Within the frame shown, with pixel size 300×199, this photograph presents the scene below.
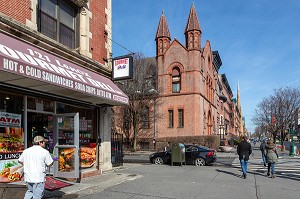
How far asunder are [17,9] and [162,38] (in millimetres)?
30564

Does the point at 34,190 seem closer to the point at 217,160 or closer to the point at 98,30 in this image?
the point at 98,30

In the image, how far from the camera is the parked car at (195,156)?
60.5 ft

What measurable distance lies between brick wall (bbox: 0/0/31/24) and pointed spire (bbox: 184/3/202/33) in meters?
29.3

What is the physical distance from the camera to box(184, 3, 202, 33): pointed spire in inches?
1475

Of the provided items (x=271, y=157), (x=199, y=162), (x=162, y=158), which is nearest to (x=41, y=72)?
(x=271, y=157)

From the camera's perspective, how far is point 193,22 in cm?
3772

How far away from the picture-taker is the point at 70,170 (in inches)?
406

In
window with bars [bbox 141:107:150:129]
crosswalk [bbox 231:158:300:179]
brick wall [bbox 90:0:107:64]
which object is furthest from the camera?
window with bars [bbox 141:107:150:129]

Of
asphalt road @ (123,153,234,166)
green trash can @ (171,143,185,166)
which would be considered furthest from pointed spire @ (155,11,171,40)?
green trash can @ (171,143,185,166)

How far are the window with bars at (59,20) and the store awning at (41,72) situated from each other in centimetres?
129

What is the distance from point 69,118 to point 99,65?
3379 mm

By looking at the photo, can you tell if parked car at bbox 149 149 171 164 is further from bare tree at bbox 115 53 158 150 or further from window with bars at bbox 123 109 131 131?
window with bars at bbox 123 109 131 131

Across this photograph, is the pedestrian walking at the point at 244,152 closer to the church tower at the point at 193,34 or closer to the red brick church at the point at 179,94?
the red brick church at the point at 179,94

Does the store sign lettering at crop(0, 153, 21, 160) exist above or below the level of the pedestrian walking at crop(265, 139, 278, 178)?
above
